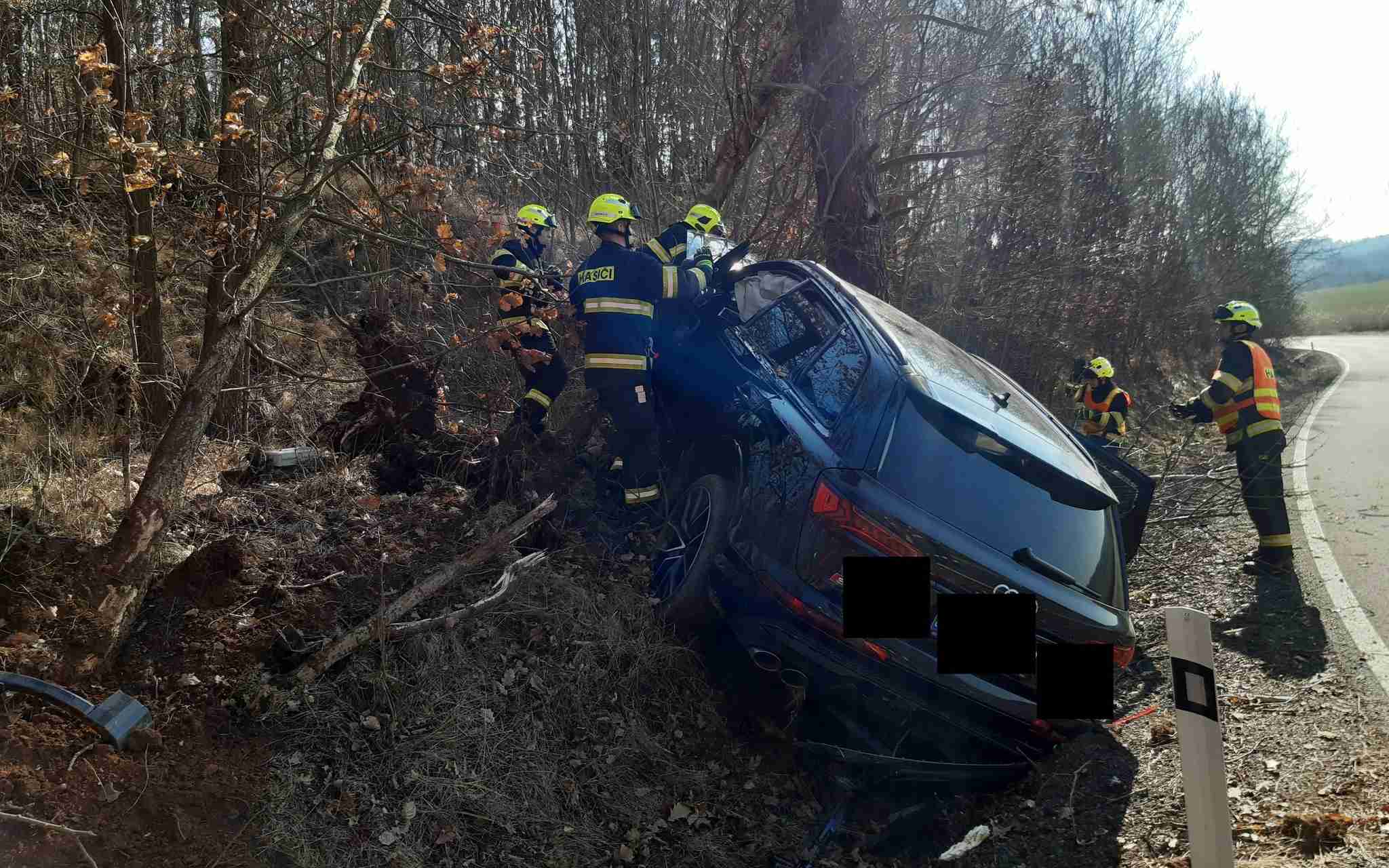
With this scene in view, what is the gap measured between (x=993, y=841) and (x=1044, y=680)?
741 mm

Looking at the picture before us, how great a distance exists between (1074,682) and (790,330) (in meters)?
2.12

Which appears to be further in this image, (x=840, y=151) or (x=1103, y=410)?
(x=1103, y=410)

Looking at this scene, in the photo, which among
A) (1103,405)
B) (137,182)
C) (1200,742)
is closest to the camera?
(1200,742)

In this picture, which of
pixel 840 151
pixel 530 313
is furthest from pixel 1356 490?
pixel 530 313

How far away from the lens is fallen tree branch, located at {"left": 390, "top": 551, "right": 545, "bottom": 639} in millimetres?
3953

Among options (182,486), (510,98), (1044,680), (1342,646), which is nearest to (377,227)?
(182,486)

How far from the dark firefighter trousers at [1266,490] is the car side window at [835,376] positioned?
3939 mm

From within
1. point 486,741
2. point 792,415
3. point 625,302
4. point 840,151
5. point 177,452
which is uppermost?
point 840,151

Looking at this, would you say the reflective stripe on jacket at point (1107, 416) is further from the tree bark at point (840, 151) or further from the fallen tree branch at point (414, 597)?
the fallen tree branch at point (414, 597)

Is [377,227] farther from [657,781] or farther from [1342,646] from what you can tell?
[1342,646]

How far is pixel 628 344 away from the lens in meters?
5.17

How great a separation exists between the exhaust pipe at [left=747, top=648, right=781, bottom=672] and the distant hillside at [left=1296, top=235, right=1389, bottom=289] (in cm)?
3179

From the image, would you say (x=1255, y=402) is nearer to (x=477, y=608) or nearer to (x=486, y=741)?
(x=477, y=608)

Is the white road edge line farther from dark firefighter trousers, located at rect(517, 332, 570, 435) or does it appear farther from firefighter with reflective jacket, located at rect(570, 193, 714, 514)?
dark firefighter trousers, located at rect(517, 332, 570, 435)
